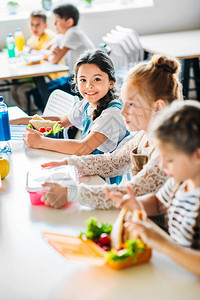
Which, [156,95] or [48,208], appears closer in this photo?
[48,208]

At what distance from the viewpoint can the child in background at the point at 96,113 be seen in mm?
1976

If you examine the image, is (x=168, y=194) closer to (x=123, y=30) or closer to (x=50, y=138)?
(x=50, y=138)

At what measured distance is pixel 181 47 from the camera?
4.21 metres

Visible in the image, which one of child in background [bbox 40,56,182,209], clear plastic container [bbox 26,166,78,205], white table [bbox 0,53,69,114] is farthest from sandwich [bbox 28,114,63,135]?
white table [bbox 0,53,69,114]

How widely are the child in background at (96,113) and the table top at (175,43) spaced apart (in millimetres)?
1928

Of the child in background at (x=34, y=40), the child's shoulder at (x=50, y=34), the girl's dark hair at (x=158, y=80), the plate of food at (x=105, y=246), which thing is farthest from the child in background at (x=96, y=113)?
the child's shoulder at (x=50, y=34)

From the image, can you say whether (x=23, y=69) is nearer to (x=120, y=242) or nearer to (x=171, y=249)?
(x=120, y=242)

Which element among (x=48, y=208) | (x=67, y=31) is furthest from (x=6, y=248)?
(x=67, y=31)

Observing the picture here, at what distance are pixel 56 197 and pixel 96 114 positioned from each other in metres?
0.78

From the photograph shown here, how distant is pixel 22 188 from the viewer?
5.19 feet

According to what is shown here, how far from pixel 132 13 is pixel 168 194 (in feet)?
13.4

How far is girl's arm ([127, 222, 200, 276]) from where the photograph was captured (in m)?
1.02

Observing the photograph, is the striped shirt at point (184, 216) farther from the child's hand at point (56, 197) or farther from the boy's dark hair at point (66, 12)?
the boy's dark hair at point (66, 12)

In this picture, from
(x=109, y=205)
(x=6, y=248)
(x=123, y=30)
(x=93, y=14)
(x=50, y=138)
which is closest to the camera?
(x=6, y=248)
